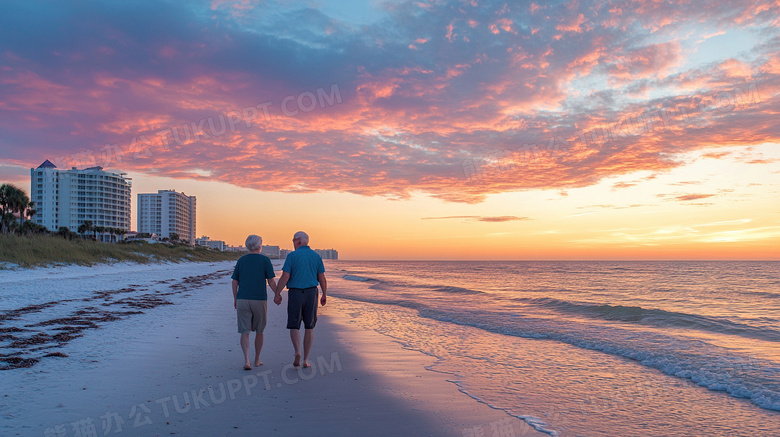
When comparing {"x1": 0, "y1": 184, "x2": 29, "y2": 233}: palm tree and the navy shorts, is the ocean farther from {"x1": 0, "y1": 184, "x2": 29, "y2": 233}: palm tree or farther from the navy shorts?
{"x1": 0, "y1": 184, "x2": 29, "y2": 233}: palm tree

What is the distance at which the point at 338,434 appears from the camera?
4418 mm

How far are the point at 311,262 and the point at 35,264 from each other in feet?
102

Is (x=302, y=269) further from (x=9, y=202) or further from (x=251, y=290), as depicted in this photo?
(x=9, y=202)

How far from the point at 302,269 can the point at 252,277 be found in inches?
30.5

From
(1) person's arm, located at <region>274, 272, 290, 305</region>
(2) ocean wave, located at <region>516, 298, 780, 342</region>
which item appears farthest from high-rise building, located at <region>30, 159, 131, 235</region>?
(1) person's arm, located at <region>274, 272, 290, 305</region>

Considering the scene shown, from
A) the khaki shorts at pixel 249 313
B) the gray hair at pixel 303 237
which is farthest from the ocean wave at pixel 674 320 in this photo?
the khaki shorts at pixel 249 313

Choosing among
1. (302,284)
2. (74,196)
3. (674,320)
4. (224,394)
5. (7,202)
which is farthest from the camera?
(74,196)

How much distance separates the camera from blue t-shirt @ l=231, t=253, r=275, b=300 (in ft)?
22.1

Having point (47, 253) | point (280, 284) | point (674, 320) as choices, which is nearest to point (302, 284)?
point (280, 284)

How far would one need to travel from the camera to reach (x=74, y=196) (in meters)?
129

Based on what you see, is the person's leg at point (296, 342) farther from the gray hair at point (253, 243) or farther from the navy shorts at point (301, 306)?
the gray hair at point (253, 243)

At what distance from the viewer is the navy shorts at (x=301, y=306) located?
6.82m

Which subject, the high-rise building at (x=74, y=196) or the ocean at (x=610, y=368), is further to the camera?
the high-rise building at (x=74, y=196)

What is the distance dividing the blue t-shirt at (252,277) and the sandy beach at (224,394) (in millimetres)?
1202
